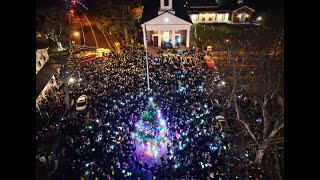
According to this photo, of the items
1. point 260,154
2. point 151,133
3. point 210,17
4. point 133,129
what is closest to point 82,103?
point 133,129

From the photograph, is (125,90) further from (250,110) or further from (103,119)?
(250,110)

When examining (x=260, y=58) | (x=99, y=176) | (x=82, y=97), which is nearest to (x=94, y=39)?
(x=82, y=97)

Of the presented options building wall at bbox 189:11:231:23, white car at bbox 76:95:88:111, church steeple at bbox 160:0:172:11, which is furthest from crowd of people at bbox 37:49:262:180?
building wall at bbox 189:11:231:23

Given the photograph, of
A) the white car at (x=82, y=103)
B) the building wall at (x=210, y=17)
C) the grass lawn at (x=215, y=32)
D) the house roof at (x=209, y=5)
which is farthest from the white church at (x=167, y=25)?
the white car at (x=82, y=103)

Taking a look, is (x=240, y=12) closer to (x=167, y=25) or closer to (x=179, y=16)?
(x=179, y=16)

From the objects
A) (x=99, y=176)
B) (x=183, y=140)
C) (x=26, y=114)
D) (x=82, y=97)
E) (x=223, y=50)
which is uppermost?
(x=223, y=50)

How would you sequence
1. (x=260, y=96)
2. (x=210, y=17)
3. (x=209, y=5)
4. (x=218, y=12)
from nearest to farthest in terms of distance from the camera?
(x=260, y=96)
(x=218, y=12)
(x=209, y=5)
(x=210, y=17)
